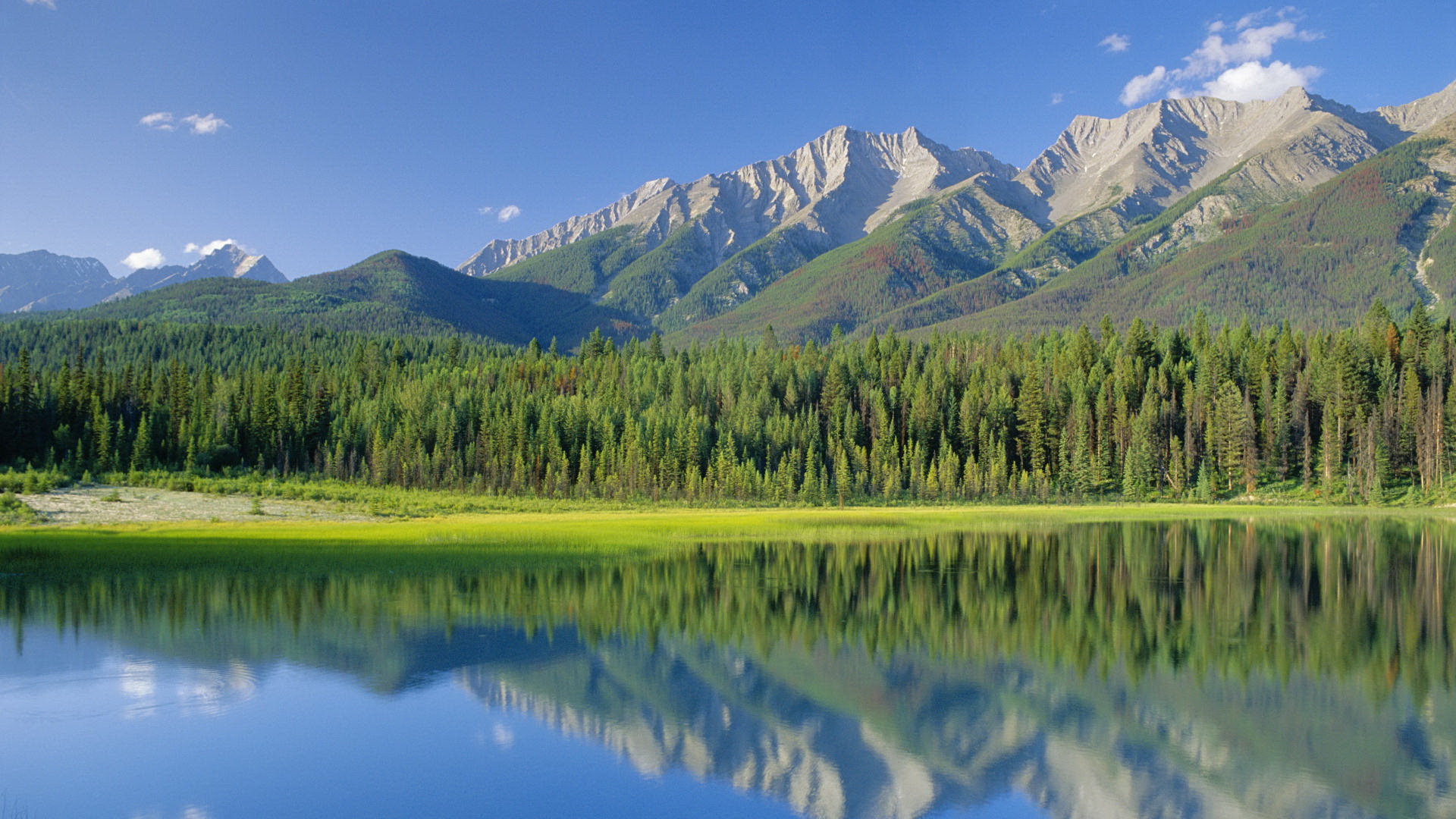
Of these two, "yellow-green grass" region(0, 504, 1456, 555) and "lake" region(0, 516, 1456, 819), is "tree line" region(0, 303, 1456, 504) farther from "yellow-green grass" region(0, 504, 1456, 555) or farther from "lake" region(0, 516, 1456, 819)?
"lake" region(0, 516, 1456, 819)

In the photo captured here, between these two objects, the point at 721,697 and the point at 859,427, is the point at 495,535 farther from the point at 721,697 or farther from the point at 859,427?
the point at 859,427

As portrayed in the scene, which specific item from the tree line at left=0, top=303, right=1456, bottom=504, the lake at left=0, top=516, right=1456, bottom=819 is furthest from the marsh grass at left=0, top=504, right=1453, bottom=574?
the tree line at left=0, top=303, right=1456, bottom=504

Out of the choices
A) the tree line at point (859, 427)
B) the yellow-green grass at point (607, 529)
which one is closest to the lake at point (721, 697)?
the yellow-green grass at point (607, 529)

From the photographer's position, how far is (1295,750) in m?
15.7

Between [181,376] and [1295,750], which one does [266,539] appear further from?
[181,376]

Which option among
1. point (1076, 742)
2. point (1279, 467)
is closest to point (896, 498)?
point (1279, 467)

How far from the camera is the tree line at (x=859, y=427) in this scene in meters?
95.3

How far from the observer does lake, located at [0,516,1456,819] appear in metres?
14.2

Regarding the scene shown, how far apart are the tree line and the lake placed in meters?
63.1

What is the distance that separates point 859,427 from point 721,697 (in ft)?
309

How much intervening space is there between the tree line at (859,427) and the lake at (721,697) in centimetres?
6311

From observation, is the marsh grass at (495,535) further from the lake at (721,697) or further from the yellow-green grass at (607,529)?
the lake at (721,697)

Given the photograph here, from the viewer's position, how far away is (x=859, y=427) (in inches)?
4405

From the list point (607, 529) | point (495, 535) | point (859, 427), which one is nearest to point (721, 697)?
point (495, 535)
